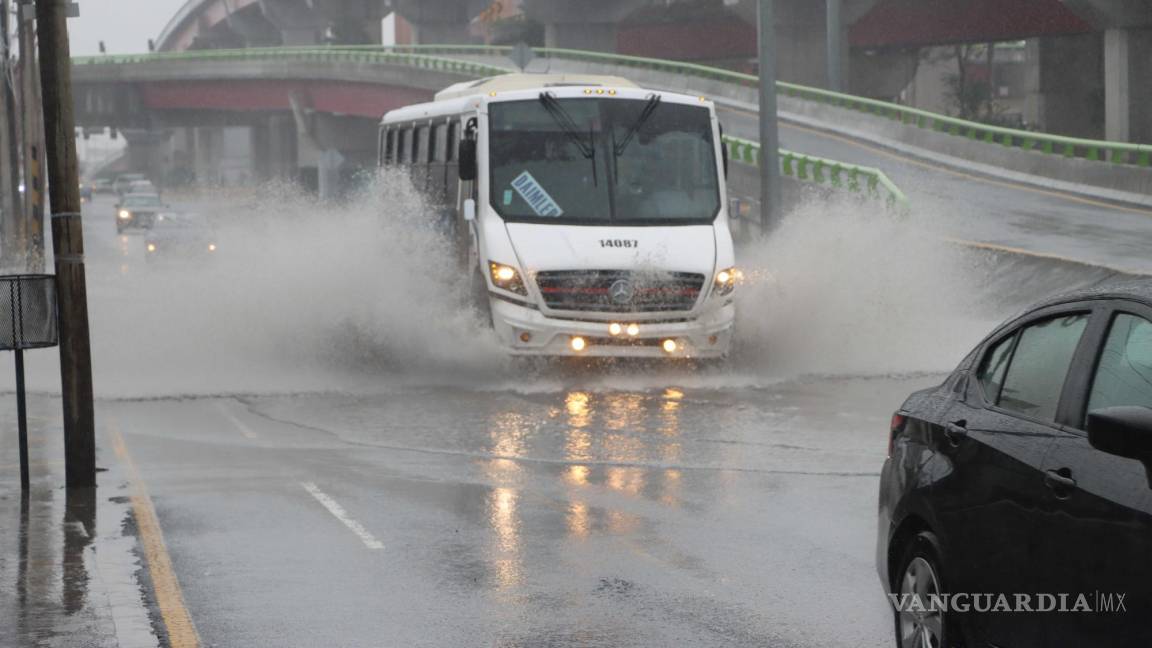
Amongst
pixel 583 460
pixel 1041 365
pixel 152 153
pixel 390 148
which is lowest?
pixel 583 460

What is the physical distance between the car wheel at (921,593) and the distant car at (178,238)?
41124mm

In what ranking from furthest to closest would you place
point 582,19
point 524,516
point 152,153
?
point 152,153 → point 582,19 → point 524,516

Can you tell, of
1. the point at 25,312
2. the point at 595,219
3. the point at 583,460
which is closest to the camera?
the point at 25,312

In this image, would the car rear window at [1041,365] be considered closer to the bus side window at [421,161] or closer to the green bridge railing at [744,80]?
the bus side window at [421,161]

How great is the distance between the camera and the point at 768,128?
27172 mm

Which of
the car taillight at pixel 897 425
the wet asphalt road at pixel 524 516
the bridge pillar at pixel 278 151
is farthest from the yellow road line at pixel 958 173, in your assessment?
the bridge pillar at pixel 278 151

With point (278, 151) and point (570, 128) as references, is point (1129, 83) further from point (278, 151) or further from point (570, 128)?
point (278, 151)

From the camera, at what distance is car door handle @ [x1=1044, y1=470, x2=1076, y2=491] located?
530 cm

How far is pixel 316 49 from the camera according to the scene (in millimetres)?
92875

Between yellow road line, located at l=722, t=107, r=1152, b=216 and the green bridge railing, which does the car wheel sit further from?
the green bridge railing

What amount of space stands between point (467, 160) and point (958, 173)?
99.4ft

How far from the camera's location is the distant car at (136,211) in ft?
253

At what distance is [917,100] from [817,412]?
4140 inches

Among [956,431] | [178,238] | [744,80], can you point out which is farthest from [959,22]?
[956,431]
